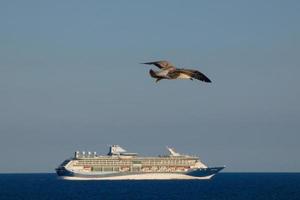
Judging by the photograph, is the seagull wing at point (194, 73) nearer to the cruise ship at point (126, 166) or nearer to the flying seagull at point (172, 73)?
the flying seagull at point (172, 73)

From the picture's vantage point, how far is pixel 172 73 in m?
12.5

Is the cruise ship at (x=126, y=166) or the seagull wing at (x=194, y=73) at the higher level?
the cruise ship at (x=126, y=166)

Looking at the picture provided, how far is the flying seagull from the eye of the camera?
40.8ft

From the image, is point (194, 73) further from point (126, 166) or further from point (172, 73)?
point (126, 166)

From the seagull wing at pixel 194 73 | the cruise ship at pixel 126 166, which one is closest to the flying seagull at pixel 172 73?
the seagull wing at pixel 194 73

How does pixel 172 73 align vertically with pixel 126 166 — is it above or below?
below

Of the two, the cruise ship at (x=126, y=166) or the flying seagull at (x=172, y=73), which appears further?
the cruise ship at (x=126, y=166)

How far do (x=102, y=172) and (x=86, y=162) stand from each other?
413cm

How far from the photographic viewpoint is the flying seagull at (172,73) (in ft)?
40.8

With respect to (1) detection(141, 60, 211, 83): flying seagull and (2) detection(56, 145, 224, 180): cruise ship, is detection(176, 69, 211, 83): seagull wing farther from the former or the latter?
(2) detection(56, 145, 224, 180): cruise ship

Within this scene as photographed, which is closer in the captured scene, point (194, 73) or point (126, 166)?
point (194, 73)

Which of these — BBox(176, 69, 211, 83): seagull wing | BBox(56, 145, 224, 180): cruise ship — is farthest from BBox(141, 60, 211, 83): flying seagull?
BBox(56, 145, 224, 180): cruise ship

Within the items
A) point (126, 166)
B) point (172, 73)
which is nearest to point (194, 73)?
point (172, 73)

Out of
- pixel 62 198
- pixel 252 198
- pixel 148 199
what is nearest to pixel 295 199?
pixel 252 198
